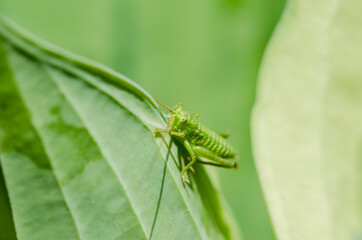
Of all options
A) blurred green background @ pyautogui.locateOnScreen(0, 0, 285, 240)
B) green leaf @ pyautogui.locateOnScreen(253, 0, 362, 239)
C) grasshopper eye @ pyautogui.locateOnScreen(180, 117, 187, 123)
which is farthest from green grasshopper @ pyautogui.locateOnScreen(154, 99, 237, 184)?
blurred green background @ pyautogui.locateOnScreen(0, 0, 285, 240)

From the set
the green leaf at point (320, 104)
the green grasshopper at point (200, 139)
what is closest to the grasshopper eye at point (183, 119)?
the green grasshopper at point (200, 139)

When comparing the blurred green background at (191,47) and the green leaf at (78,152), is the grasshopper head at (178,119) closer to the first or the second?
the green leaf at (78,152)

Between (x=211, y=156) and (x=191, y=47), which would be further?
(x=191, y=47)

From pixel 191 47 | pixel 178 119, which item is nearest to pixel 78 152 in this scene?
pixel 178 119

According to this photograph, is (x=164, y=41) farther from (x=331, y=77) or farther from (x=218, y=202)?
(x=218, y=202)

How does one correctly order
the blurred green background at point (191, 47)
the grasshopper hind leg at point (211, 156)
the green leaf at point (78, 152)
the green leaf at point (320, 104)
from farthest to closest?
the blurred green background at point (191, 47)
the grasshopper hind leg at point (211, 156)
the green leaf at point (320, 104)
the green leaf at point (78, 152)

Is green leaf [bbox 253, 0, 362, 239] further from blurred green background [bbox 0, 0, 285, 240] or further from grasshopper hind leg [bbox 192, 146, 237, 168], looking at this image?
blurred green background [bbox 0, 0, 285, 240]

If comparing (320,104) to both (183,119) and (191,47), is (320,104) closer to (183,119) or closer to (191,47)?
(183,119)
